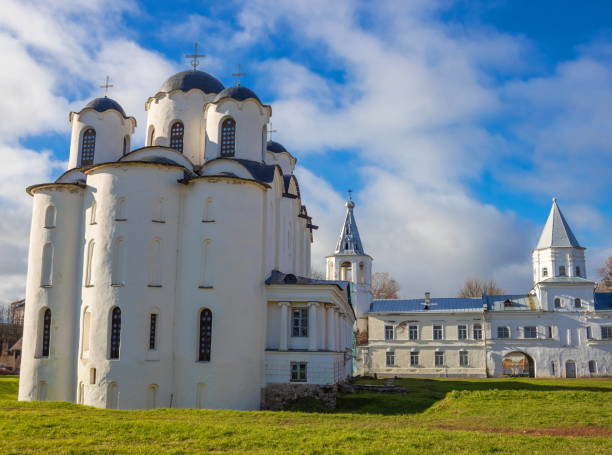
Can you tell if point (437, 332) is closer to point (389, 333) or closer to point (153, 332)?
point (389, 333)

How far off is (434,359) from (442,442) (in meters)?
41.0

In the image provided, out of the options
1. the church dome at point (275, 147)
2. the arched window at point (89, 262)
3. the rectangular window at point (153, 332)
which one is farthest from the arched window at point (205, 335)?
the church dome at point (275, 147)

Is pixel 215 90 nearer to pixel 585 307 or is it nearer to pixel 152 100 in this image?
pixel 152 100

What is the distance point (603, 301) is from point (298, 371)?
117 feet

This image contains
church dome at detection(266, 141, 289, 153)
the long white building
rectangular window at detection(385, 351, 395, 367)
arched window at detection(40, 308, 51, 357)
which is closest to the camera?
the long white building

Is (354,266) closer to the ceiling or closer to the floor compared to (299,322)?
closer to the ceiling

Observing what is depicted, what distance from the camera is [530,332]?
52.1m

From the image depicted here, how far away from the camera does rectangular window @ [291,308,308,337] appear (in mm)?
26453

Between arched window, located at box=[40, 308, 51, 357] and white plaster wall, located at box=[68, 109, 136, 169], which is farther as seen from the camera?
white plaster wall, located at box=[68, 109, 136, 169]

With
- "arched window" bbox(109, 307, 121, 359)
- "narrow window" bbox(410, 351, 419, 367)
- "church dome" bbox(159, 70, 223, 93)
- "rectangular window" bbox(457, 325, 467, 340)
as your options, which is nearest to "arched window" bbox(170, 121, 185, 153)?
"church dome" bbox(159, 70, 223, 93)

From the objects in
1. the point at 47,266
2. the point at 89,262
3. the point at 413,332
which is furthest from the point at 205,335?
the point at 413,332

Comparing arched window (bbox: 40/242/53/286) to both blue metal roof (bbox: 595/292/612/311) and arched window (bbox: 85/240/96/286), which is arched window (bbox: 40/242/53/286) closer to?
arched window (bbox: 85/240/96/286)

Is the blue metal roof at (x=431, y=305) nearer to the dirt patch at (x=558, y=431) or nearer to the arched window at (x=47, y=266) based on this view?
the arched window at (x=47, y=266)

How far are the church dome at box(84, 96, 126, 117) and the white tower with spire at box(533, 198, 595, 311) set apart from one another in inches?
1429
